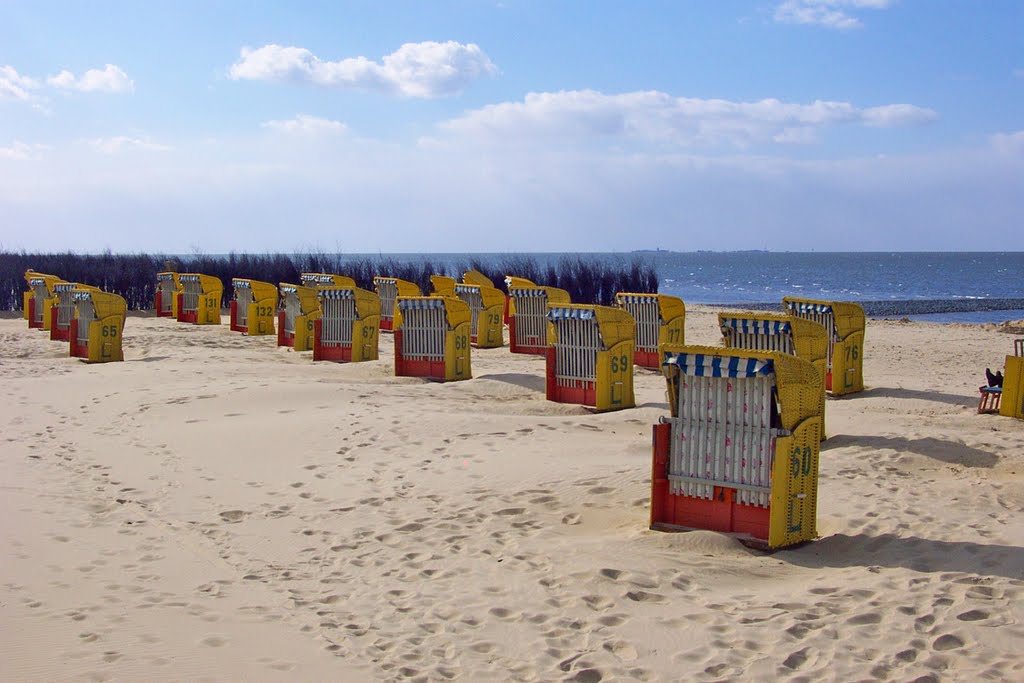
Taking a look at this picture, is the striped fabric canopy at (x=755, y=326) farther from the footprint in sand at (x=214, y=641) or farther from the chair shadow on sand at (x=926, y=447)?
the footprint in sand at (x=214, y=641)

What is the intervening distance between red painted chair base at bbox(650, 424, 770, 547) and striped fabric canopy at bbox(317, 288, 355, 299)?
1132 centimetres

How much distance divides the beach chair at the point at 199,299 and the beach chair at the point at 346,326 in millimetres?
9156

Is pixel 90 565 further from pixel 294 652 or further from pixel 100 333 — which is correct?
pixel 100 333

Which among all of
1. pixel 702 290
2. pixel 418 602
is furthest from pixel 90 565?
pixel 702 290

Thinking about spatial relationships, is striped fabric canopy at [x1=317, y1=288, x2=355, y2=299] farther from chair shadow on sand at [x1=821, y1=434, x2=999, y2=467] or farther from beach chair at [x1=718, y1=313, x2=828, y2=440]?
chair shadow on sand at [x1=821, y1=434, x2=999, y2=467]

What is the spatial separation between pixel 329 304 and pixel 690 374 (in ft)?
38.5

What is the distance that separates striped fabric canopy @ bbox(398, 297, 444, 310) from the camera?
49.3 feet

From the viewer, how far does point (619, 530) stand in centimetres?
698

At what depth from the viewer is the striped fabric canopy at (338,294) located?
1756 centimetres

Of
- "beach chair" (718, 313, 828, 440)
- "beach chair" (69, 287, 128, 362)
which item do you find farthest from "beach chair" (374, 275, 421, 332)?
"beach chair" (718, 313, 828, 440)

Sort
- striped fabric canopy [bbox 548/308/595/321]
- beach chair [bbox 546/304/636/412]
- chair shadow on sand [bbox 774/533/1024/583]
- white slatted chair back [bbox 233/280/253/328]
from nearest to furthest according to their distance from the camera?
chair shadow on sand [bbox 774/533/1024/583]
beach chair [bbox 546/304/636/412]
striped fabric canopy [bbox 548/308/595/321]
white slatted chair back [bbox 233/280/253/328]

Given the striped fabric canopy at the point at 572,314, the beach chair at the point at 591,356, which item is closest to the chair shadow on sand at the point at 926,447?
the beach chair at the point at 591,356

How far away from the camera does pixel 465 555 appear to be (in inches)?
251

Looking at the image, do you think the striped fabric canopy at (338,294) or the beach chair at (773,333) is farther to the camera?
the striped fabric canopy at (338,294)
